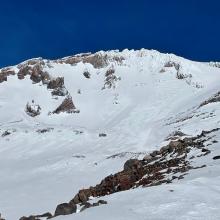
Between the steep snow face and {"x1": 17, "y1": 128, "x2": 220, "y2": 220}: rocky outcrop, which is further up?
the steep snow face

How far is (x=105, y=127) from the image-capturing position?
8281cm

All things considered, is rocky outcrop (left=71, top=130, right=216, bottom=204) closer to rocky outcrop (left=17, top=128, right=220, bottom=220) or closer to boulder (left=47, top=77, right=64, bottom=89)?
rocky outcrop (left=17, top=128, right=220, bottom=220)

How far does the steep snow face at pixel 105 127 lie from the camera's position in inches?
723

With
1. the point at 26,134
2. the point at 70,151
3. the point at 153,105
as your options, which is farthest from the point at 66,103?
the point at 70,151

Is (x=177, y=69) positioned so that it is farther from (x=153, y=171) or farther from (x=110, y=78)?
(x=153, y=171)

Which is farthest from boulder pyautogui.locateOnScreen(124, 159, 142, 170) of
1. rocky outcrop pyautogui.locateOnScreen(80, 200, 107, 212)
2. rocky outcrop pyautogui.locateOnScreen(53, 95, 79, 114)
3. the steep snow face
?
rocky outcrop pyautogui.locateOnScreen(53, 95, 79, 114)

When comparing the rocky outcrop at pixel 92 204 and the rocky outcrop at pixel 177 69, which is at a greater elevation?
the rocky outcrop at pixel 177 69

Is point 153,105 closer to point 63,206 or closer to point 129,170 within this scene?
point 129,170

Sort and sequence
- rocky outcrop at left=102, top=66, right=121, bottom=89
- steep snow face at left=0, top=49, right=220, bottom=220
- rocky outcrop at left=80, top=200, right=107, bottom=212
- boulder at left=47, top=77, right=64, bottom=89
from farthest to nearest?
A: rocky outcrop at left=102, top=66, right=121, bottom=89, boulder at left=47, top=77, right=64, bottom=89, steep snow face at left=0, top=49, right=220, bottom=220, rocky outcrop at left=80, top=200, right=107, bottom=212

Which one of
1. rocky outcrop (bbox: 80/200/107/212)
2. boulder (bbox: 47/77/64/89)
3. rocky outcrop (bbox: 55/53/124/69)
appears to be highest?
rocky outcrop (bbox: 55/53/124/69)

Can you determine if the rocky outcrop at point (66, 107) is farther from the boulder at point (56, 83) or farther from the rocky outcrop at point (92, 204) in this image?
the rocky outcrop at point (92, 204)

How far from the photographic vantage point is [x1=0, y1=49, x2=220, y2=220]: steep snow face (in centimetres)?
1838

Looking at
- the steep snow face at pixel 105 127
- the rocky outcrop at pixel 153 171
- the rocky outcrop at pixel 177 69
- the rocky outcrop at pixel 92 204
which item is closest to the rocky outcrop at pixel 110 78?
the steep snow face at pixel 105 127

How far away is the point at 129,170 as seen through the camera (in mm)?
26984
